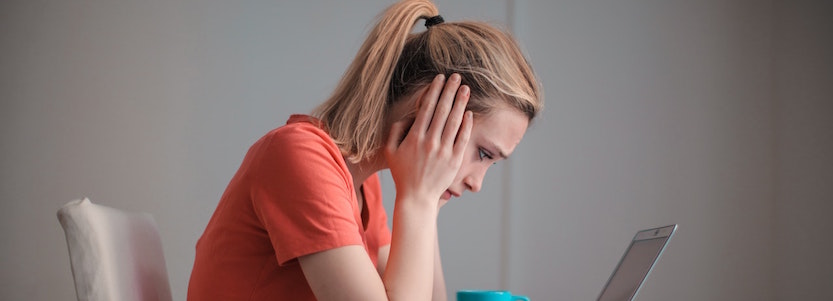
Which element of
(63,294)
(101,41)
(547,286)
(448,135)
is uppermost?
(101,41)

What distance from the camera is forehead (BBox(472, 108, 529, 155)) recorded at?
127 centimetres

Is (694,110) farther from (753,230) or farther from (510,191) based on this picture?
(510,191)

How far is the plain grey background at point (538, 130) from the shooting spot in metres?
2.32

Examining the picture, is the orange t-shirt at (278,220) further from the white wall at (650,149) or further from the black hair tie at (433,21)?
the white wall at (650,149)

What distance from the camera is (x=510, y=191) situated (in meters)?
2.60

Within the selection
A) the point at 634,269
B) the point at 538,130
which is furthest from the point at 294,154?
the point at 538,130

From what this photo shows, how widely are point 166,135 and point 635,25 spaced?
4.85ft

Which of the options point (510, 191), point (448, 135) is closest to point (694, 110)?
point (510, 191)

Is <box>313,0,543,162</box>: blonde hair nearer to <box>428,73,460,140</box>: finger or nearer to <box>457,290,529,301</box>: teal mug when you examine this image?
<box>428,73,460,140</box>: finger

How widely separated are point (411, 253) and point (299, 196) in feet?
0.61

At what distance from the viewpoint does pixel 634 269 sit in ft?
3.71

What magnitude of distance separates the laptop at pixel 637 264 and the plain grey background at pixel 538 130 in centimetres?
125

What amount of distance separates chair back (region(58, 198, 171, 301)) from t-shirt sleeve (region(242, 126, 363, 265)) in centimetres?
17

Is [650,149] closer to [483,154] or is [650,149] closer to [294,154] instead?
[483,154]
